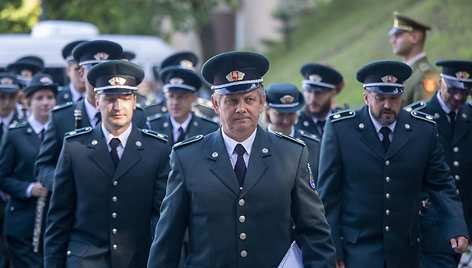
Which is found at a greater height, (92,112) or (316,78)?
(316,78)

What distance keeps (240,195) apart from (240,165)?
0.21 meters

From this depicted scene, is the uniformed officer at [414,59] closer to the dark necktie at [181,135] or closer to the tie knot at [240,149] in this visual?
the dark necktie at [181,135]

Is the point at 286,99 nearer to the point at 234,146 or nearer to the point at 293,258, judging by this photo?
the point at 234,146

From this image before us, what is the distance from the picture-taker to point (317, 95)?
8109 mm

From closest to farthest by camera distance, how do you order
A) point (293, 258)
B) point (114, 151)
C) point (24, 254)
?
point (293, 258)
point (114, 151)
point (24, 254)

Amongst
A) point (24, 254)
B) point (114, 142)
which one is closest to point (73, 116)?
point (114, 142)

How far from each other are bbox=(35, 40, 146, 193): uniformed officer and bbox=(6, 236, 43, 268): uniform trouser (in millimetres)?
1683

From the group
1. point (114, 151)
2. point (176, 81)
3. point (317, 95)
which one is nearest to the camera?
point (114, 151)

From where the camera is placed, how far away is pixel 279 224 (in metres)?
4.01

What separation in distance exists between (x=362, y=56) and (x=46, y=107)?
11.5 m

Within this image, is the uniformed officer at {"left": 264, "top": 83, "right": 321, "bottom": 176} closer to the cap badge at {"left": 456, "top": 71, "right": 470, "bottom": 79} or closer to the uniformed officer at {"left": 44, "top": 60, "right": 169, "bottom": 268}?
the cap badge at {"left": 456, "top": 71, "right": 470, "bottom": 79}

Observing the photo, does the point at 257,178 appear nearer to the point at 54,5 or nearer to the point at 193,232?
the point at 193,232

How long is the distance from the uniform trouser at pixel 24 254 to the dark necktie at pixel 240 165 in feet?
13.2

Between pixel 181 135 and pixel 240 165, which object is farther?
pixel 181 135
